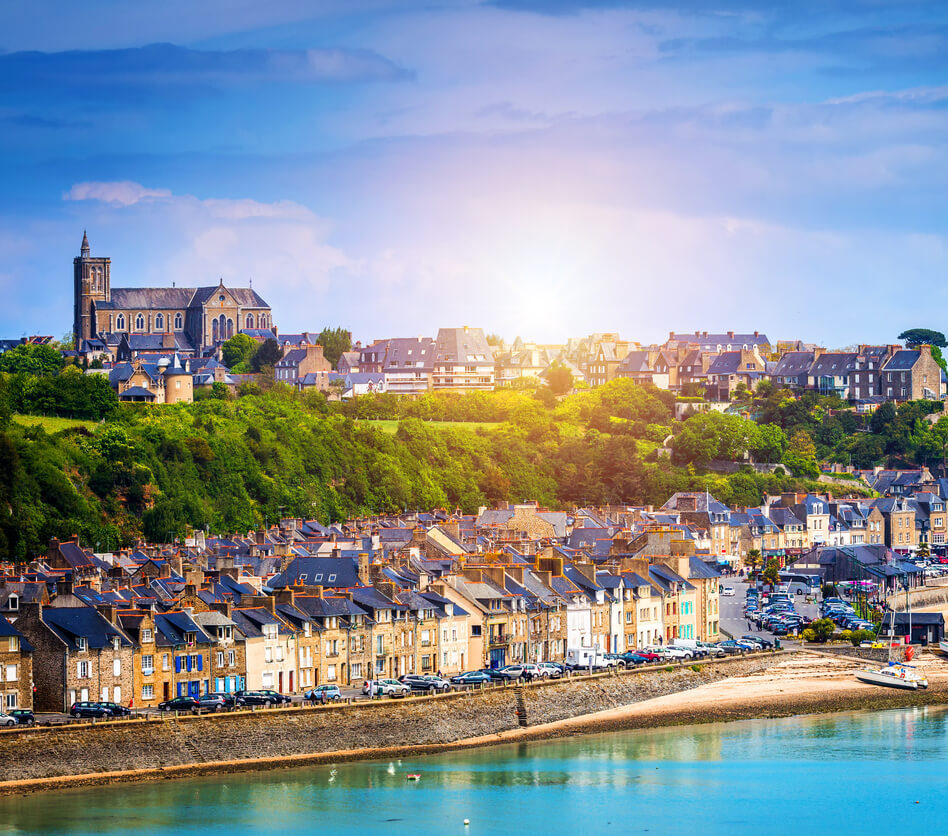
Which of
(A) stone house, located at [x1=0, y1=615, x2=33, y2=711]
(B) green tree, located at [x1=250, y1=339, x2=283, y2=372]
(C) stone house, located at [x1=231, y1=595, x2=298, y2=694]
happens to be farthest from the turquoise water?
(B) green tree, located at [x1=250, y1=339, x2=283, y2=372]

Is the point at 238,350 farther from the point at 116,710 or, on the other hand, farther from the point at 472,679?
the point at 116,710

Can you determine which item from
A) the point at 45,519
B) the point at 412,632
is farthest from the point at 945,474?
the point at 412,632

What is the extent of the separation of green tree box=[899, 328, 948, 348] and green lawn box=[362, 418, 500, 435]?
39.2 metres

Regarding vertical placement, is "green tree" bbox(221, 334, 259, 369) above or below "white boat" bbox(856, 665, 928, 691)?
above

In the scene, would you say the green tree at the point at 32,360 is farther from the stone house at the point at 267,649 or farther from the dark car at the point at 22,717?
the dark car at the point at 22,717

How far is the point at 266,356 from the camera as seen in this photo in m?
128

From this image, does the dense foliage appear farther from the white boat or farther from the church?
the white boat

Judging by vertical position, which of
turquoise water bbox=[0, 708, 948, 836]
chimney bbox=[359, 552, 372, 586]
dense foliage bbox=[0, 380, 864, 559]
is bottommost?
turquoise water bbox=[0, 708, 948, 836]

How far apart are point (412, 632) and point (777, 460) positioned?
66.7 meters

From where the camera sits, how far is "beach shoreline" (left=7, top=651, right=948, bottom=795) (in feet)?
141

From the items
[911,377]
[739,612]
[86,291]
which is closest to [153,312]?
[86,291]

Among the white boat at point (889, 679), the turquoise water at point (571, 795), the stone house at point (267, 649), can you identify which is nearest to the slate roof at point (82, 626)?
the turquoise water at point (571, 795)

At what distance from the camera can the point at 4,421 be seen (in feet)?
278

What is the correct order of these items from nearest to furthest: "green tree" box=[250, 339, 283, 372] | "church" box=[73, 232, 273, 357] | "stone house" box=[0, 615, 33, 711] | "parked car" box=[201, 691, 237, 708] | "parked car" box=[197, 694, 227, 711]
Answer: "stone house" box=[0, 615, 33, 711]
"parked car" box=[197, 694, 227, 711]
"parked car" box=[201, 691, 237, 708]
"green tree" box=[250, 339, 283, 372]
"church" box=[73, 232, 273, 357]
